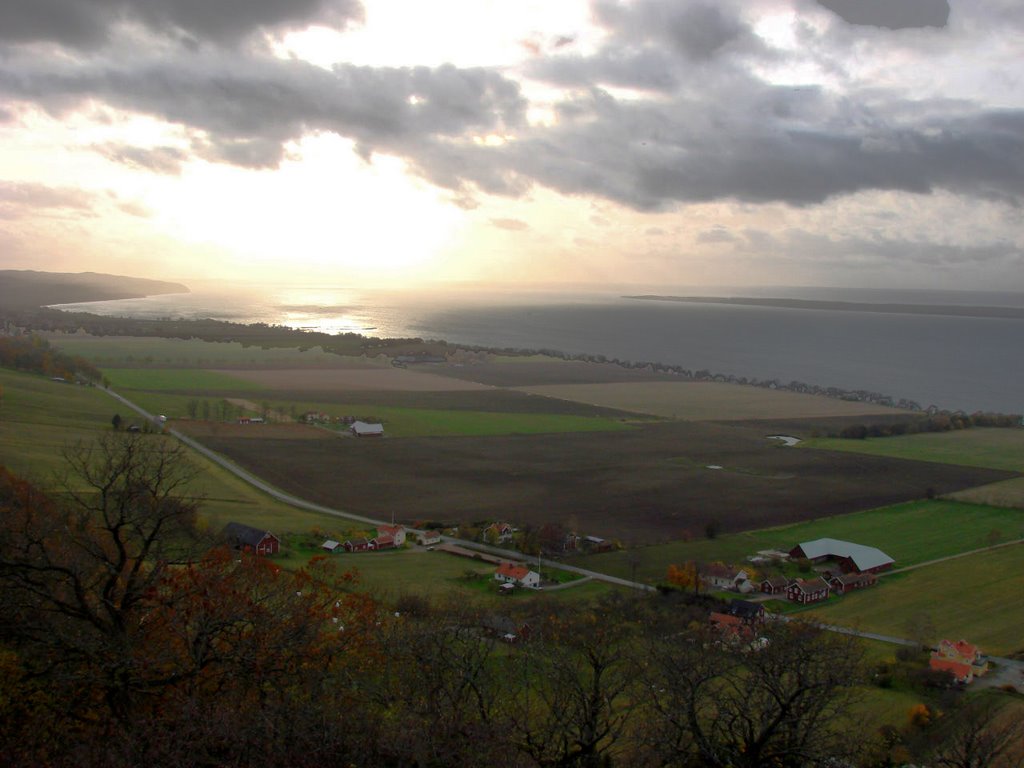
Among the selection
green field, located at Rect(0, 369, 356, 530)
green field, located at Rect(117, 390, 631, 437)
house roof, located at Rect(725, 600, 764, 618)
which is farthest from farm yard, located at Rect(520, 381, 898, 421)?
house roof, located at Rect(725, 600, 764, 618)

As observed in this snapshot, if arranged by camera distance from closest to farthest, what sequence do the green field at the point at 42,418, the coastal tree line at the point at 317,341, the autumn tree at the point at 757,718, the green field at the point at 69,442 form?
the autumn tree at the point at 757,718 → the green field at the point at 69,442 → the green field at the point at 42,418 → the coastal tree line at the point at 317,341

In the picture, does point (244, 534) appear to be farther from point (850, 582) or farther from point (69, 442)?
point (850, 582)

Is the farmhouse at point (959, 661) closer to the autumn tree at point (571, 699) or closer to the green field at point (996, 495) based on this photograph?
the autumn tree at point (571, 699)

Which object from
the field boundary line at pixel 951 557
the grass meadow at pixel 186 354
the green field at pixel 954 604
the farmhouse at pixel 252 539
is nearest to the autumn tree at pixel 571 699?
the green field at pixel 954 604

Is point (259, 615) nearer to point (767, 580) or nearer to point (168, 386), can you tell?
point (767, 580)

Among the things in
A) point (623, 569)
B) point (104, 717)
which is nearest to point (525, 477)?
point (623, 569)


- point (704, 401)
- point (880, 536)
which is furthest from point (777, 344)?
point (880, 536)
